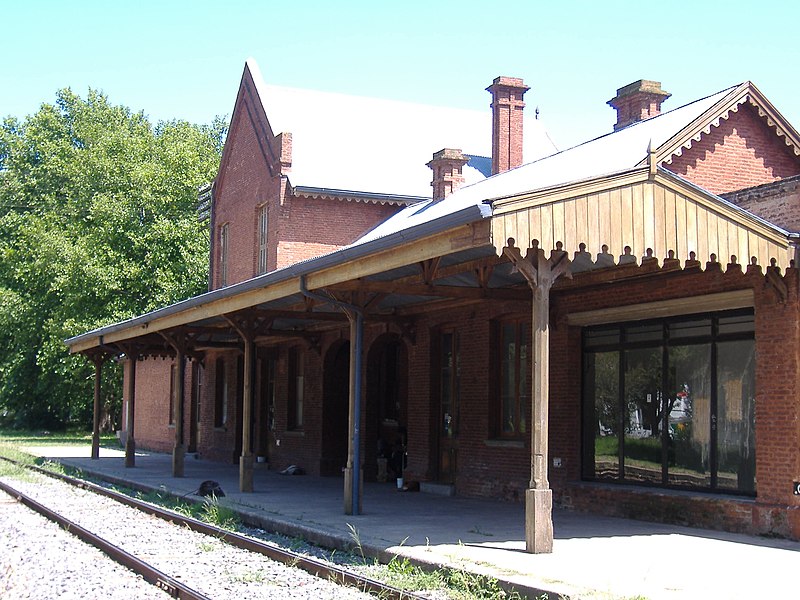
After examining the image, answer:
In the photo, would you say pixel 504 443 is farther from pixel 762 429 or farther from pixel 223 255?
pixel 223 255

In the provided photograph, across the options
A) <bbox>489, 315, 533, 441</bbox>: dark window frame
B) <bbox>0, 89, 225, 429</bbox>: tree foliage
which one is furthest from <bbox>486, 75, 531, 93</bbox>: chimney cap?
<bbox>0, 89, 225, 429</bbox>: tree foliage

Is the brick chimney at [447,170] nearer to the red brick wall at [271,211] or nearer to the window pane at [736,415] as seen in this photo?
the red brick wall at [271,211]

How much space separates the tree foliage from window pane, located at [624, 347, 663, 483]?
91.4 ft

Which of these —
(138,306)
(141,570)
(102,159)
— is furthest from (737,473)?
Answer: (102,159)

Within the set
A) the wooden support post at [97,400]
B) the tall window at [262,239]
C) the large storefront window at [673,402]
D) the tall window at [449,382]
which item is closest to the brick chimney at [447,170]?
the tall window at [262,239]

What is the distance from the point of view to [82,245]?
128ft

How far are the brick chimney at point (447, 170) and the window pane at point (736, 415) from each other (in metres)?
11.5

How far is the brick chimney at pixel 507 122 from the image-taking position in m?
24.8

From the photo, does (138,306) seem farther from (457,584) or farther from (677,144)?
(457,584)

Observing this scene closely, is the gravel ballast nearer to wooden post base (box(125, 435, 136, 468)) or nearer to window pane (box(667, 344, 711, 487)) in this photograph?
window pane (box(667, 344, 711, 487))

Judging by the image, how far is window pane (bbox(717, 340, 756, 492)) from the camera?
11.9 metres

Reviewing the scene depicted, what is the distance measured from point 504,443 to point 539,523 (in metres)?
6.10

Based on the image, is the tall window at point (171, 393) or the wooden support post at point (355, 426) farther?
the tall window at point (171, 393)

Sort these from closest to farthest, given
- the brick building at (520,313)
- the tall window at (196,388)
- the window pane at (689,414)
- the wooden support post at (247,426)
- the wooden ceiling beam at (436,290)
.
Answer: the brick building at (520,313) < the wooden ceiling beam at (436,290) < the window pane at (689,414) < the wooden support post at (247,426) < the tall window at (196,388)
